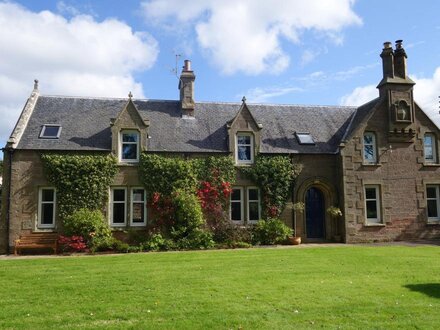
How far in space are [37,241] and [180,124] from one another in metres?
10.0

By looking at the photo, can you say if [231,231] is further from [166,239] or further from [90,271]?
[90,271]

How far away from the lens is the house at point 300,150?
2164 cm

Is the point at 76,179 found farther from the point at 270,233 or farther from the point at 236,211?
the point at 270,233

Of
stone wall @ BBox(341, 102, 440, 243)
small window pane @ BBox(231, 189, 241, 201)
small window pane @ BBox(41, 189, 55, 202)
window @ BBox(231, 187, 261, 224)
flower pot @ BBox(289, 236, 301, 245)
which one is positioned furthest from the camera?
small window pane @ BBox(231, 189, 241, 201)

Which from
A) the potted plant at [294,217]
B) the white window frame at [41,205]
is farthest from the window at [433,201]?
the white window frame at [41,205]

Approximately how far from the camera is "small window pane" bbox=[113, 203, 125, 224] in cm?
2158

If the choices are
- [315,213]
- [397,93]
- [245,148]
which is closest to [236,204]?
[245,148]

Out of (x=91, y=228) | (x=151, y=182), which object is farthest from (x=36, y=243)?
(x=151, y=182)

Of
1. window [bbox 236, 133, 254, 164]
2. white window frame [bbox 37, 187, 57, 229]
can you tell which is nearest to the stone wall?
window [bbox 236, 133, 254, 164]

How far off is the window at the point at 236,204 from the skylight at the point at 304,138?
4750mm

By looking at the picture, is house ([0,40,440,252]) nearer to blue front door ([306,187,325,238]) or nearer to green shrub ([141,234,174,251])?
blue front door ([306,187,325,238])

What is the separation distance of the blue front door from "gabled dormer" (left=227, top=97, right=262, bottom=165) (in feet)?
13.4

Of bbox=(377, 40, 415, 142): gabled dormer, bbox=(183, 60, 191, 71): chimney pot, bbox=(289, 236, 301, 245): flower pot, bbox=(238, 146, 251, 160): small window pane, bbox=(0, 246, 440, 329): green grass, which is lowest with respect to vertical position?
bbox=(0, 246, 440, 329): green grass

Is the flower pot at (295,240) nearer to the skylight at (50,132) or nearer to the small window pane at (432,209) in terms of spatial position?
the small window pane at (432,209)
